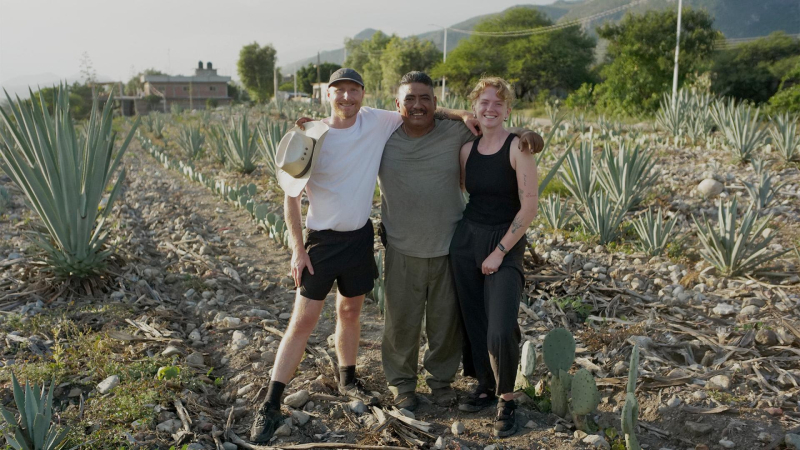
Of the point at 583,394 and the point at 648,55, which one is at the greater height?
the point at 648,55

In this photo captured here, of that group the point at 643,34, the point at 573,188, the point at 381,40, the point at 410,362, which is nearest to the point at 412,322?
the point at 410,362

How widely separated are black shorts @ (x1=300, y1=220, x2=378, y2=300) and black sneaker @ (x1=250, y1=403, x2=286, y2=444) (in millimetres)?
543

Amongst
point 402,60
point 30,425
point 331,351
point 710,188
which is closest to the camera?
point 30,425

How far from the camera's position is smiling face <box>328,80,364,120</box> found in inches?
111

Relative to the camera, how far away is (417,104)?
2836 millimetres

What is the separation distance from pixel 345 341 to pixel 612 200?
4.26 metres

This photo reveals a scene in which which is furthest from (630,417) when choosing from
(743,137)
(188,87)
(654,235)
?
(188,87)

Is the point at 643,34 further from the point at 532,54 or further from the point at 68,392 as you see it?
the point at 68,392

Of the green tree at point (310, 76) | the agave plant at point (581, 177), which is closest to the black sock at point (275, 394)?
the agave plant at point (581, 177)

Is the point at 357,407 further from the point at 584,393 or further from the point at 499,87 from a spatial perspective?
the point at 499,87

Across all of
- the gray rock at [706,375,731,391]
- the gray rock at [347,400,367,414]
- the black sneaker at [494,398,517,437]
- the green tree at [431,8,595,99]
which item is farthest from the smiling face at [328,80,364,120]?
the green tree at [431,8,595,99]

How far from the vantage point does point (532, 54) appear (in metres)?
37.1

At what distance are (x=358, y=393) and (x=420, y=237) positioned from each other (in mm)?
868

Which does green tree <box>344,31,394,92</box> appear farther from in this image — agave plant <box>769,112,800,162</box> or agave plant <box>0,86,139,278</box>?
agave plant <box>0,86,139,278</box>
